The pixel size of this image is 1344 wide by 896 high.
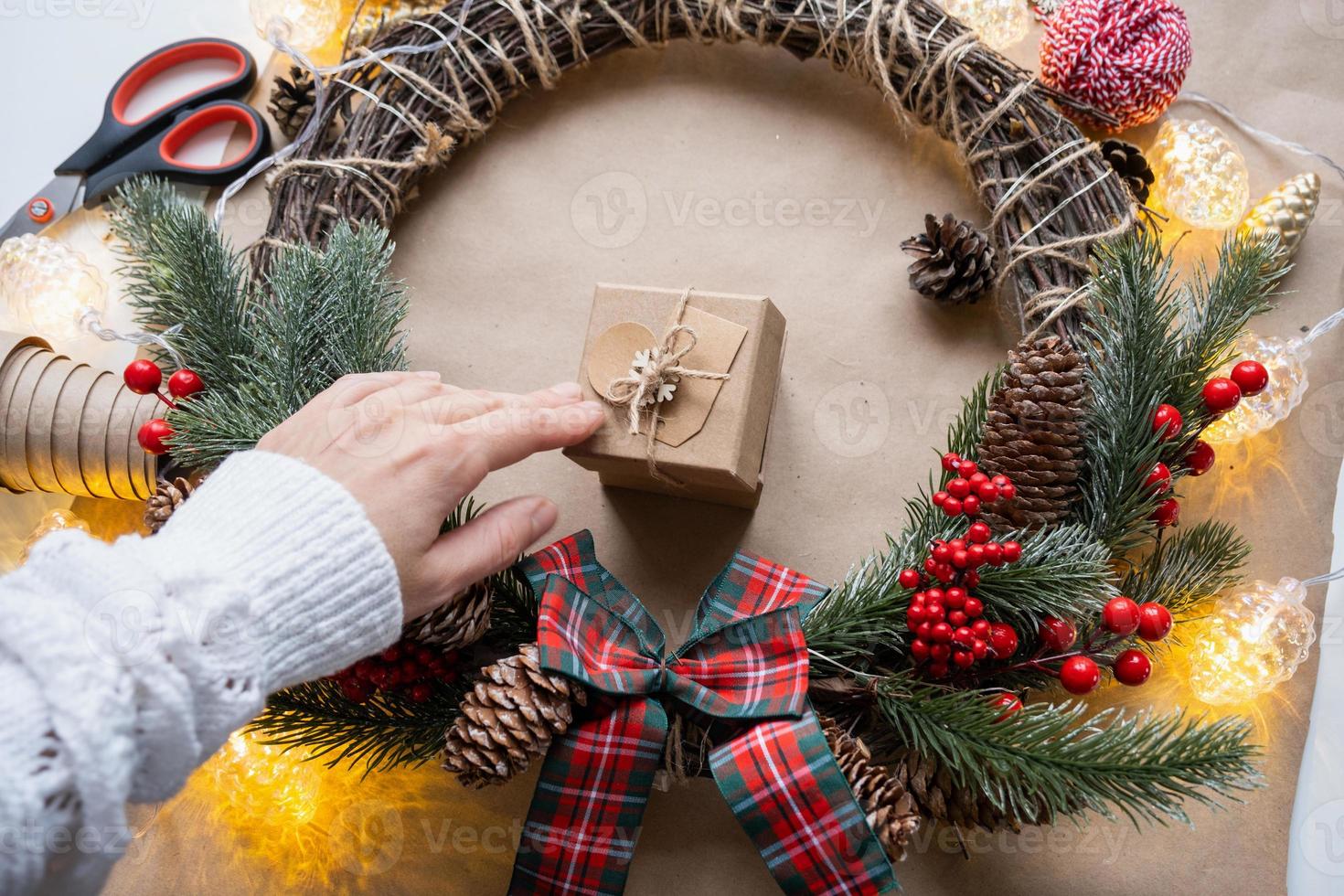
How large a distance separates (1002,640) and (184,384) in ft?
3.48

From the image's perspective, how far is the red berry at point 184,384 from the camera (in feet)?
3.99

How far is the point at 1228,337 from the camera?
1.13 meters

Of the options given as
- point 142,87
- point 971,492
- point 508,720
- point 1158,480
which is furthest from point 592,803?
A: point 142,87

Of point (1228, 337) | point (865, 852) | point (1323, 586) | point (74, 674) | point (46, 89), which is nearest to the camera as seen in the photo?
point (74, 674)

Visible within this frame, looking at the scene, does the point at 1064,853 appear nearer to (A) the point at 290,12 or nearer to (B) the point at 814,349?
(B) the point at 814,349

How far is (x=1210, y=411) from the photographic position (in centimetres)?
115

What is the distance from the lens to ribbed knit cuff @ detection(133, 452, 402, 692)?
0.89m

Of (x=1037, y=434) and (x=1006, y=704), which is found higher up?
(x=1037, y=434)

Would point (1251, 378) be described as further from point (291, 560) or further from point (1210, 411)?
point (291, 560)

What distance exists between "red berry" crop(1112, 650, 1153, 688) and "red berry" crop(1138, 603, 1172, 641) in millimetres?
32

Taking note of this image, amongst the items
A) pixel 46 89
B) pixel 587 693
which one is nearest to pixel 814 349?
pixel 587 693

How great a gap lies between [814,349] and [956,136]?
366 millimetres

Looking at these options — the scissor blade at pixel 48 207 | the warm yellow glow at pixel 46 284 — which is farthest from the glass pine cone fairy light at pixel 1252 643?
the scissor blade at pixel 48 207

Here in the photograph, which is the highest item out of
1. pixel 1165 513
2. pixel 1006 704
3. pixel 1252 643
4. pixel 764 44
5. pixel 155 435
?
pixel 764 44
